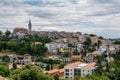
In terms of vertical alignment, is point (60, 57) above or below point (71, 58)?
above

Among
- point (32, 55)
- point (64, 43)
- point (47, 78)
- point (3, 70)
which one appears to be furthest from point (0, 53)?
point (47, 78)

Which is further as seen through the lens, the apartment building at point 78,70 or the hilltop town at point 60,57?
the hilltop town at point 60,57

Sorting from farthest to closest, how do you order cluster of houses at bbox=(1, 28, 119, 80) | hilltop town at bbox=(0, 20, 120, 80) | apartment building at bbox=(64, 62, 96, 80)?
hilltop town at bbox=(0, 20, 120, 80) → cluster of houses at bbox=(1, 28, 119, 80) → apartment building at bbox=(64, 62, 96, 80)

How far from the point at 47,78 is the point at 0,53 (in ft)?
176

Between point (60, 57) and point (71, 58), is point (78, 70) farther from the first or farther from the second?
point (60, 57)

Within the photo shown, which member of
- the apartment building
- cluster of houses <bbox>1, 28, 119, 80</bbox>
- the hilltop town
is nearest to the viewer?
the apartment building

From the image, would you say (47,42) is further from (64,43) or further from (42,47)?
(42,47)

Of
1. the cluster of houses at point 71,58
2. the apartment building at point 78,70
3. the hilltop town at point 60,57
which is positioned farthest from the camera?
the hilltop town at point 60,57

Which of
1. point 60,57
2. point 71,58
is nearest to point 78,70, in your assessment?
point 71,58

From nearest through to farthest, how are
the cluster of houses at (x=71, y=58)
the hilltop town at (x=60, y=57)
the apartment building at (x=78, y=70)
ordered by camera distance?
the apartment building at (x=78, y=70) < the cluster of houses at (x=71, y=58) < the hilltop town at (x=60, y=57)

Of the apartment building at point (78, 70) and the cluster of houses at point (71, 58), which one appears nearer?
the apartment building at point (78, 70)

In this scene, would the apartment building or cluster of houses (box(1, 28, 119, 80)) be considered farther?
cluster of houses (box(1, 28, 119, 80))

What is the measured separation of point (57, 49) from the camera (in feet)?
300

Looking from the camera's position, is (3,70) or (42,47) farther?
(42,47)
